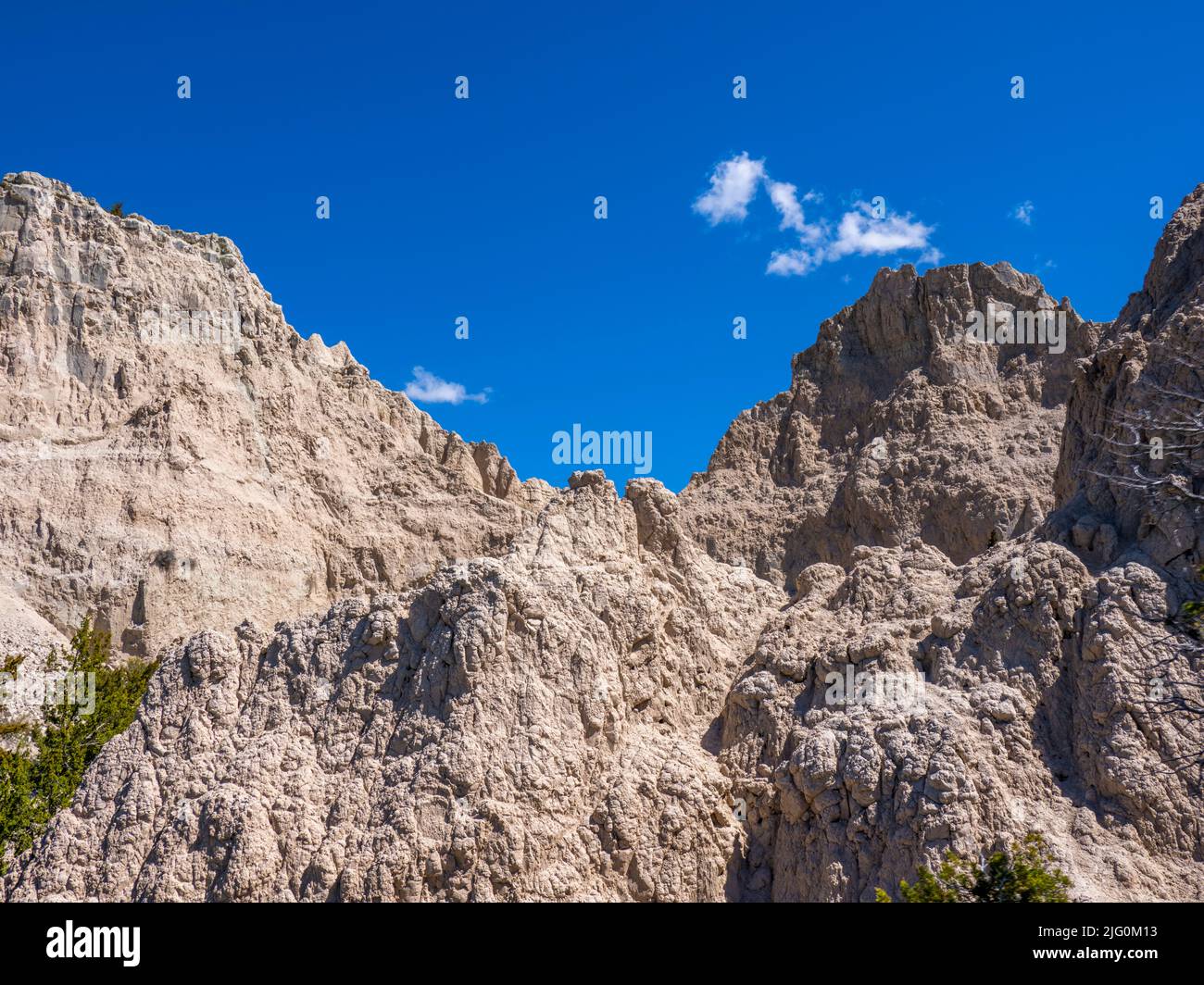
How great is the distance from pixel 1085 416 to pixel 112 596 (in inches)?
1061

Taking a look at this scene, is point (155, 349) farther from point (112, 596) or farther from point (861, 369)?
point (861, 369)

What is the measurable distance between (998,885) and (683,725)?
7435 mm

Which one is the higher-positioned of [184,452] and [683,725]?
[184,452]

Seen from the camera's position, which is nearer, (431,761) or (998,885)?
(998,885)

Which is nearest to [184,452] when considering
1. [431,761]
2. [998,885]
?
[431,761]

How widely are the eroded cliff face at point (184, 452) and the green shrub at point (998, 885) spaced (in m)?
28.0

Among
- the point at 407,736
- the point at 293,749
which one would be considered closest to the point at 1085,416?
the point at 407,736

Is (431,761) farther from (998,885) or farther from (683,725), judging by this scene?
(998,885)

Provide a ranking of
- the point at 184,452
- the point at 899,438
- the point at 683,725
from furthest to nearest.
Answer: the point at 184,452 < the point at 899,438 < the point at 683,725

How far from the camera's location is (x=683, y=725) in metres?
20.9

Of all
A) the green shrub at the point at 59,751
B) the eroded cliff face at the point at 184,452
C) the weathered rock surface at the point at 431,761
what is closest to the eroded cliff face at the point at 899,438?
the eroded cliff face at the point at 184,452

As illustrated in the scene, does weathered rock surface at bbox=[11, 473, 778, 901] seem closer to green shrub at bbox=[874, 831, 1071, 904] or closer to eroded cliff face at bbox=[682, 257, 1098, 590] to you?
green shrub at bbox=[874, 831, 1071, 904]

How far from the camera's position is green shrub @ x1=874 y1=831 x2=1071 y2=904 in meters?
13.8
